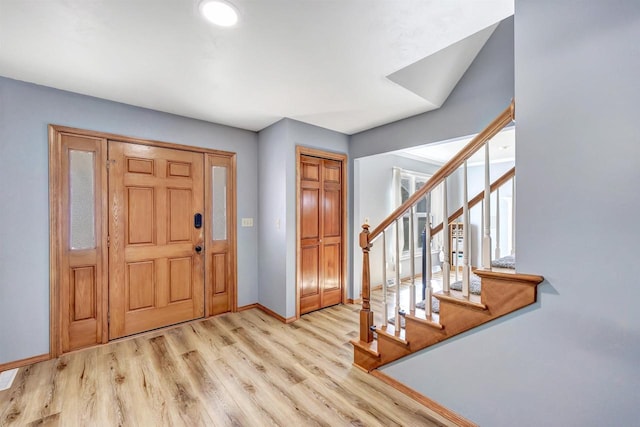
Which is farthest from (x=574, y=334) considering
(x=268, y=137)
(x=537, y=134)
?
(x=268, y=137)

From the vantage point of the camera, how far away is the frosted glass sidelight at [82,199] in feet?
8.08

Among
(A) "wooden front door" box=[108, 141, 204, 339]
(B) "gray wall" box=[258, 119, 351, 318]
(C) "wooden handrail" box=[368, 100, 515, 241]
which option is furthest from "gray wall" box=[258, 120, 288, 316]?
(C) "wooden handrail" box=[368, 100, 515, 241]

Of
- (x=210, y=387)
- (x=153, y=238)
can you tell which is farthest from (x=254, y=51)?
Result: (x=210, y=387)

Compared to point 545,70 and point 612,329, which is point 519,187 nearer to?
point 545,70

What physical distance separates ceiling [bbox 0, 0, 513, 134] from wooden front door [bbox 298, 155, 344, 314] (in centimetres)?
93

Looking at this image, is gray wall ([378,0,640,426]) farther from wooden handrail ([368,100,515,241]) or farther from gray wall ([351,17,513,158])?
gray wall ([351,17,513,158])

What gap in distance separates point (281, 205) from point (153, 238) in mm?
1407

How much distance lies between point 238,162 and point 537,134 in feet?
9.89

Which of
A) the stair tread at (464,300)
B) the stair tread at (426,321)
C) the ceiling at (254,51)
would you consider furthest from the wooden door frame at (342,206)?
the stair tread at (464,300)

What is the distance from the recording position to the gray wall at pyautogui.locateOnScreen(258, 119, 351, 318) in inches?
124

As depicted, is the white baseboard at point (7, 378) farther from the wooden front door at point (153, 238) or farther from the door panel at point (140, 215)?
the door panel at point (140, 215)

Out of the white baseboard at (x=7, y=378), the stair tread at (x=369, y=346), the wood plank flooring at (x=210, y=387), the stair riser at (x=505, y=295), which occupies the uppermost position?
the stair riser at (x=505, y=295)

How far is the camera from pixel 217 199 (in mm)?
3326

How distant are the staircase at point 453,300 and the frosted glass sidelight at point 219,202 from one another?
1937 mm
